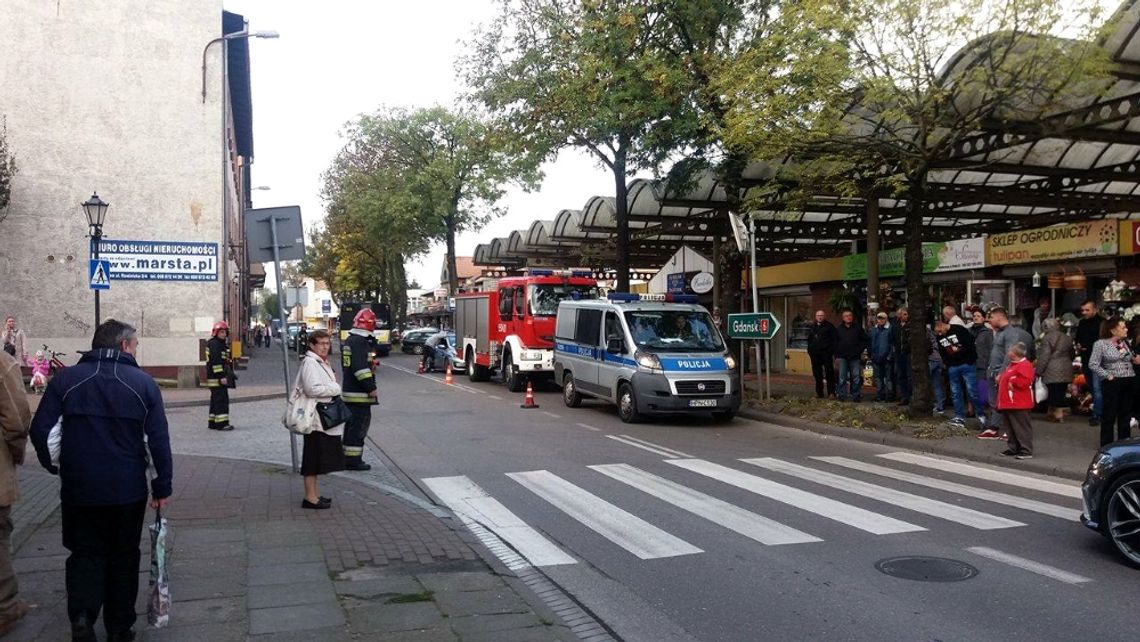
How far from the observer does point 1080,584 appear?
5754 mm

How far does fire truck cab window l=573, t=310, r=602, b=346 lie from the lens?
16.8 m

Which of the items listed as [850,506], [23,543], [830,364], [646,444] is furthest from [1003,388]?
[23,543]

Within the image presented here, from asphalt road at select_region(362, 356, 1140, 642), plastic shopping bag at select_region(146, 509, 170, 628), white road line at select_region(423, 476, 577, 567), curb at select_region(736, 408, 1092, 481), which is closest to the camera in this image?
plastic shopping bag at select_region(146, 509, 170, 628)

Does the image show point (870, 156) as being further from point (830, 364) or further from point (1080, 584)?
point (1080, 584)

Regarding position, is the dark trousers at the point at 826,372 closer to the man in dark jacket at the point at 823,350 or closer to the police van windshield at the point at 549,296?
the man in dark jacket at the point at 823,350

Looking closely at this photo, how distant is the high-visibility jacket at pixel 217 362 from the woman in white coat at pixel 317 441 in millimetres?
6909

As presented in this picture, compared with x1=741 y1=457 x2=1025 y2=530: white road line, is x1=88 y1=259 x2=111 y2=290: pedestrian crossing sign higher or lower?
higher

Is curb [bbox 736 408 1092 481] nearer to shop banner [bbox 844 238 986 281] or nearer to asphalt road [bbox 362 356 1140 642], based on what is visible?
asphalt road [bbox 362 356 1140 642]

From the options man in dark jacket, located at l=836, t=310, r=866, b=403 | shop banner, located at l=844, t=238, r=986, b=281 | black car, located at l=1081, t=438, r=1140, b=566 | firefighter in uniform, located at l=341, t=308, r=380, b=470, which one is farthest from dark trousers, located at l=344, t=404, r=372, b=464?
shop banner, located at l=844, t=238, r=986, b=281

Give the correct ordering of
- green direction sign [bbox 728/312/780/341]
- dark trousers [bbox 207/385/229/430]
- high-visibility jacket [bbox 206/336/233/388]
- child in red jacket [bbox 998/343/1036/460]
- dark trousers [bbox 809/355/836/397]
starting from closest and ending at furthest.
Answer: child in red jacket [bbox 998/343/1036/460], high-visibility jacket [bbox 206/336/233/388], dark trousers [bbox 207/385/229/430], green direction sign [bbox 728/312/780/341], dark trousers [bbox 809/355/836/397]

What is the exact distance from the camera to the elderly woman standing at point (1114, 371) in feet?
32.4

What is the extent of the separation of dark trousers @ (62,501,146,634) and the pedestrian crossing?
2753mm

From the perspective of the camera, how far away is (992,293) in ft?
56.6

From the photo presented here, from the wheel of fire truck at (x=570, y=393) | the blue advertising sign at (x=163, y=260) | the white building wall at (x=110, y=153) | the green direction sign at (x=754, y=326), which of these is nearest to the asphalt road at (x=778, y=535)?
the green direction sign at (x=754, y=326)
